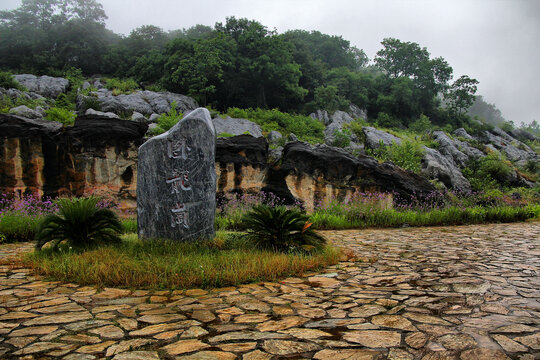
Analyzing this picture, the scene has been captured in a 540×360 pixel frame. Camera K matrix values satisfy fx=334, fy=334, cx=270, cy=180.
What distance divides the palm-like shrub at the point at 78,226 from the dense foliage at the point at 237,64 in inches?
889

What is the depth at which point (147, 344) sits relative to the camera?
233cm

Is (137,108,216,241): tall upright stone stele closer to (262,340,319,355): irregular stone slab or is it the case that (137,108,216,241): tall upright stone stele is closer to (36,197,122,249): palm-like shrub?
(36,197,122,249): palm-like shrub

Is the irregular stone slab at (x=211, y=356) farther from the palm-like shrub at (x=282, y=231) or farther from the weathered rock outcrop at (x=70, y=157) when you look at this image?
the weathered rock outcrop at (x=70, y=157)

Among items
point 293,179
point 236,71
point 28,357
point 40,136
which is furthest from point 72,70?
point 28,357

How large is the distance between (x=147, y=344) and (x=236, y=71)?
30.9m

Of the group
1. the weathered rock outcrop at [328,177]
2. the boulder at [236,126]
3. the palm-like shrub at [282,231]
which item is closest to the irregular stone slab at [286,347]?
the palm-like shrub at [282,231]

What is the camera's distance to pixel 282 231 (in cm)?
541

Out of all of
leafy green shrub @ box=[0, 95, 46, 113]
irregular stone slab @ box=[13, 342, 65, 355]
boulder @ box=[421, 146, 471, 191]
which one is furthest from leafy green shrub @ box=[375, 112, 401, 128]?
irregular stone slab @ box=[13, 342, 65, 355]

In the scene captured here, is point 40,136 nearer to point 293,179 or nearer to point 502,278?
point 293,179

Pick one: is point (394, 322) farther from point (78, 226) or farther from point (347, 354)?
point (78, 226)

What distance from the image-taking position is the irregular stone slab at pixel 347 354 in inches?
81.5

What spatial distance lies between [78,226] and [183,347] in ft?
13.0

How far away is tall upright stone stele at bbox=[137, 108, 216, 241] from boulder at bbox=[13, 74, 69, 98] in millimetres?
26312

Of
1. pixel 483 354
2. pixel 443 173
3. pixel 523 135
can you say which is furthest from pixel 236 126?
pixel 523 135
